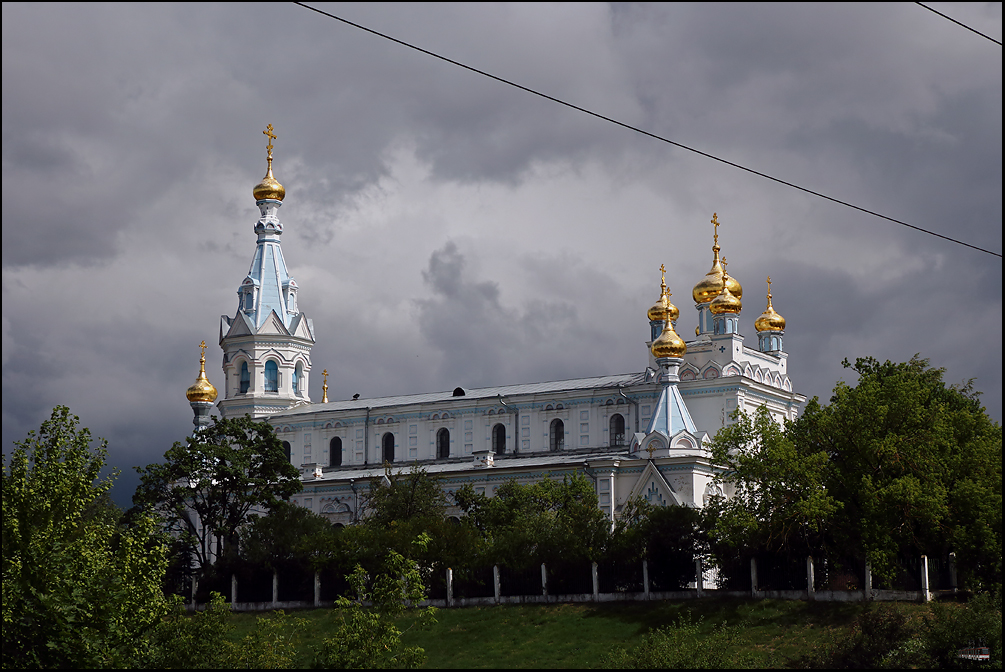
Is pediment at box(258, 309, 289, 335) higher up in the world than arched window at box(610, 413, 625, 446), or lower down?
higher up

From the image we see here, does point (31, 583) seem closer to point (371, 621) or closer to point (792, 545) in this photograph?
point (371, 621)

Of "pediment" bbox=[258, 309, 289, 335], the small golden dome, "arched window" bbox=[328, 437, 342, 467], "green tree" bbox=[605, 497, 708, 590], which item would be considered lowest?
"green tree" bbox=[605, 497, 708, 590]

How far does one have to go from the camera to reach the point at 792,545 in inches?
1313

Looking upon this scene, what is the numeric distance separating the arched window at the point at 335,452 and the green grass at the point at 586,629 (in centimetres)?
1998

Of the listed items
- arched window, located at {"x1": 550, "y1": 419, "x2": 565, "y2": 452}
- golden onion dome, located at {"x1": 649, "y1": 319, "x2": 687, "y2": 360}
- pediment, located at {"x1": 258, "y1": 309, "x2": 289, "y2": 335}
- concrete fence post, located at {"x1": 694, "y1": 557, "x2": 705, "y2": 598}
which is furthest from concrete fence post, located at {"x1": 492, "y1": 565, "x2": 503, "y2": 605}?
pediment, located at {"x1": 258, "y1": 309, "x2": 289, "y2": 335}

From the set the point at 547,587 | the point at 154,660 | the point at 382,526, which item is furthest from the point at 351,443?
the point at 154,660

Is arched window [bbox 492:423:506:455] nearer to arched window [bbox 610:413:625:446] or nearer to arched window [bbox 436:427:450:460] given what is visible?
arched window [bbox 436:427:450:460]

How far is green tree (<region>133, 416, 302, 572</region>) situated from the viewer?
142 ft

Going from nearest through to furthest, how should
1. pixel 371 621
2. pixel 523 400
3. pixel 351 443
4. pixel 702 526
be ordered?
pixel 371 621, pixel 702 526, pixel 523 400, pixel 351 443

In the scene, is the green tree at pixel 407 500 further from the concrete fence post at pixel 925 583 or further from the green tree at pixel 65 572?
the green tree at pixel 65 572

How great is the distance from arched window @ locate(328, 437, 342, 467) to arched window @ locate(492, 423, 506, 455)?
7.76 m

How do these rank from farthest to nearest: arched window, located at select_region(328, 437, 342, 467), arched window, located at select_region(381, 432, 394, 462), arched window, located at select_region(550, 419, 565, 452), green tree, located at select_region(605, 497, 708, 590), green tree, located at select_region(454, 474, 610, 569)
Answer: arched window, located at select_region(328, 437, 342, 467)
arched window, located at select_region(381, 432, 394, 462)
arched window, located at select_region(550, 419, 565, 452)
green tree, located at select_region(454, 474, 610, 569)
green tree, located at select_region(605, 497, 708, 590)

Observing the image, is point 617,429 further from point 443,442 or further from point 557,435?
point 443,442

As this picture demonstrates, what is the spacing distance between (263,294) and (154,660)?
3737 cm
